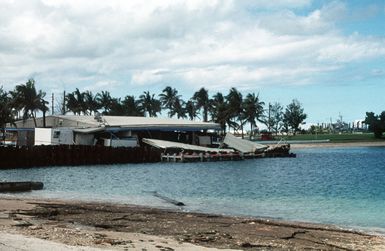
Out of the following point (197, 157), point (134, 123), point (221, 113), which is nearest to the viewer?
point (197, 157)

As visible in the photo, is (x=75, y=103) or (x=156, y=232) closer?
(x=156, y=232)

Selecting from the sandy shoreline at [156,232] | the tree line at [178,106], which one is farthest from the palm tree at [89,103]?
the sandy shoreline at [156,232]

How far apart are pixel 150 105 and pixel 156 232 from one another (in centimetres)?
12155

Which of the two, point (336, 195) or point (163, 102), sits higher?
point (163, 102)

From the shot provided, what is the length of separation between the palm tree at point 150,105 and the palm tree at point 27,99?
130ft

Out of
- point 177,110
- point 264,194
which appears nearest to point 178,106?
point 177,110

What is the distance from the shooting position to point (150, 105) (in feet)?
454

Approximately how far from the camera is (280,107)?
176 meters

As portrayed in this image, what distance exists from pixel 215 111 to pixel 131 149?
54.3 metres

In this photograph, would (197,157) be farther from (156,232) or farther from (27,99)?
(156,232)

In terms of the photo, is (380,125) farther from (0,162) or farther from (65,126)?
(0,162)

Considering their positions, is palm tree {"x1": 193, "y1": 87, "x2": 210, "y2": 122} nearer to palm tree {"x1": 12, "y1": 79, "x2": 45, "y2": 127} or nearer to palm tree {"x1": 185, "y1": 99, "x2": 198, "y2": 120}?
palm tree {"x1": 185, "y1": 99, "x2": 198, "y2": 120}

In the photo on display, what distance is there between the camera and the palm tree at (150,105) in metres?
138

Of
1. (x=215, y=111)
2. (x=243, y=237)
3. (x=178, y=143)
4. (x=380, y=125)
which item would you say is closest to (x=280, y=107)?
(x=380, y=125)
